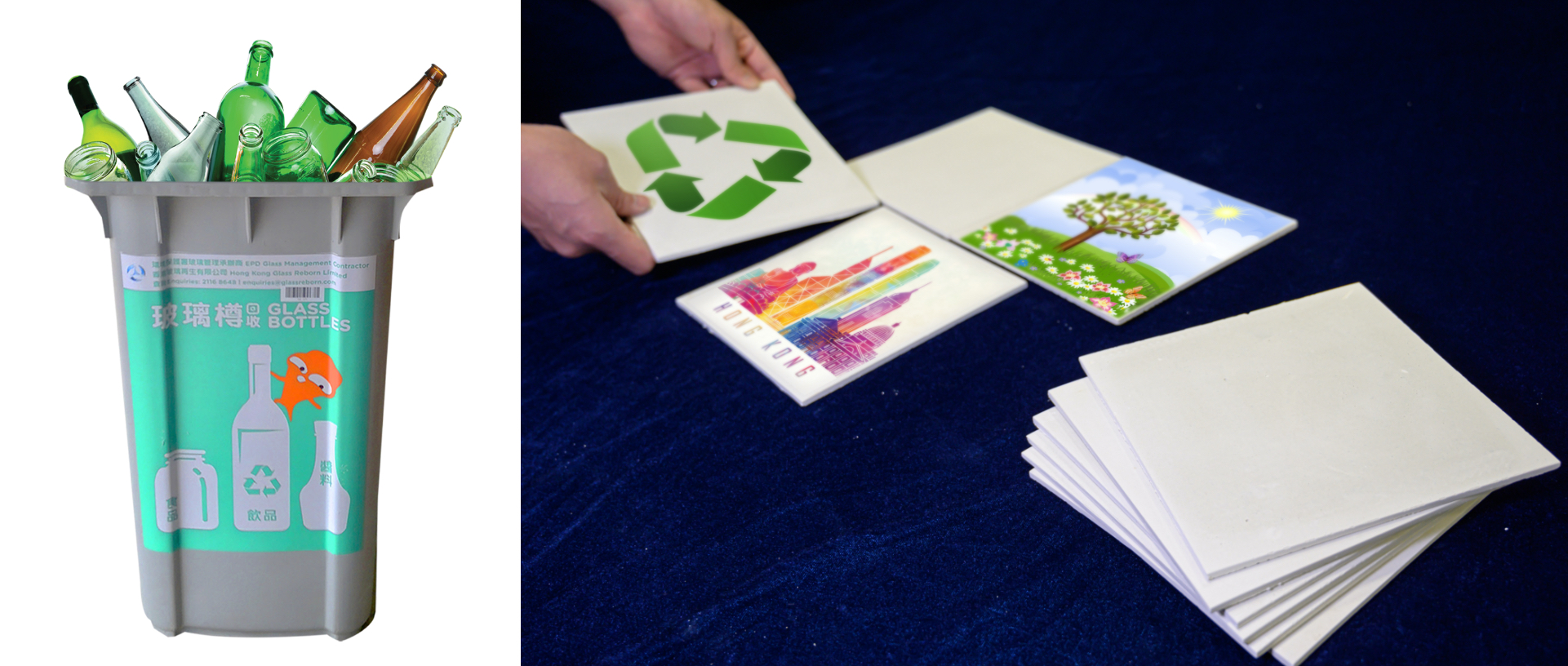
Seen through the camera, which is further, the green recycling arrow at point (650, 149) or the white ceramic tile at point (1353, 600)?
the green recycling arrow at point (650, 149)

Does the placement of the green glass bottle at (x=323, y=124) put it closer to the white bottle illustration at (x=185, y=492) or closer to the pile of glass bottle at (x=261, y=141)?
the pile of glass bottle at (x=261, y=141)

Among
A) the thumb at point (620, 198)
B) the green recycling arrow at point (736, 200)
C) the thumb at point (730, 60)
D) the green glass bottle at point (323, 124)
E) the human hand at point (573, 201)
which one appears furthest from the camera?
the thumb at point (730, 60)

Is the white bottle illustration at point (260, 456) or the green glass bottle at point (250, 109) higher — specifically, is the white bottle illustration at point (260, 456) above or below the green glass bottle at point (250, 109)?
below

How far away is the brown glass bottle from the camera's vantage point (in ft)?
4.00

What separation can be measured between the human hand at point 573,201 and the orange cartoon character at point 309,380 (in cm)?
55

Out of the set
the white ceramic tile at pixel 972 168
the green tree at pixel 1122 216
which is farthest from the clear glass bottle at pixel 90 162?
the green tree at pixel 1122 216

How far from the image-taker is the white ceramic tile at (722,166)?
1.87 m

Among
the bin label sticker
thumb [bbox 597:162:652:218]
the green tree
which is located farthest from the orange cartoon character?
the green tree

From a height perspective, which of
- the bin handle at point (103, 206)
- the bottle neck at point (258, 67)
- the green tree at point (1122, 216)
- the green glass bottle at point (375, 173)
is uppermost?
the bottle neck at point (258, 67)

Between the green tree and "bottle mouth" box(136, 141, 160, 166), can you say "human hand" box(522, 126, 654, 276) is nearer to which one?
"bottle mouth" box(136, 141, 160, 166)

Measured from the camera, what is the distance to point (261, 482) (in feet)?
4.11

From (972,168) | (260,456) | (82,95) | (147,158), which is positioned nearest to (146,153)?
(147,158)

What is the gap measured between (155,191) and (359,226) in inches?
8.4

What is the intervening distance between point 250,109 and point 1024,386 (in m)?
1.11
